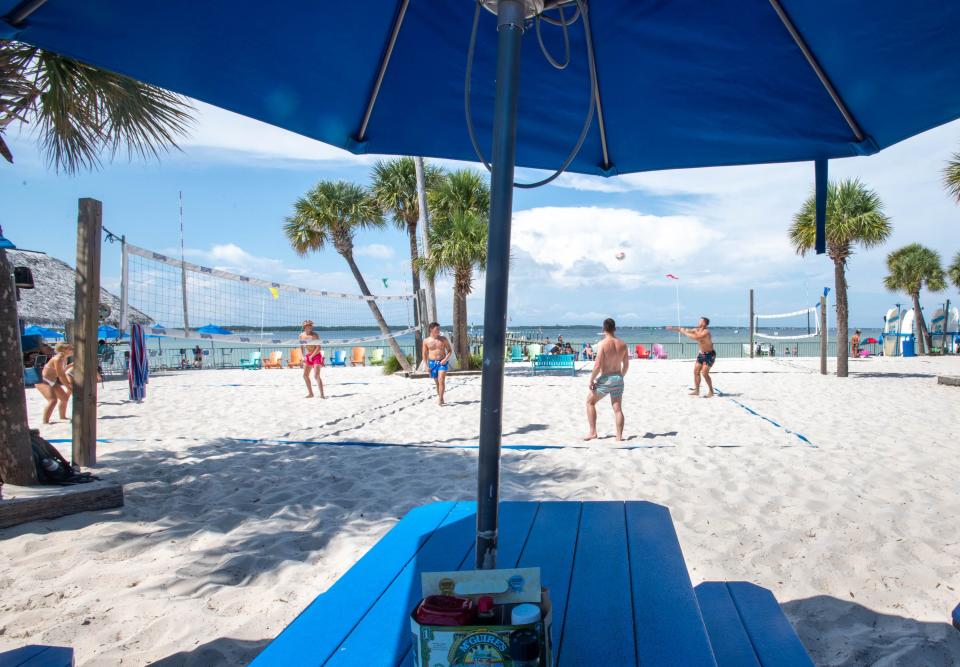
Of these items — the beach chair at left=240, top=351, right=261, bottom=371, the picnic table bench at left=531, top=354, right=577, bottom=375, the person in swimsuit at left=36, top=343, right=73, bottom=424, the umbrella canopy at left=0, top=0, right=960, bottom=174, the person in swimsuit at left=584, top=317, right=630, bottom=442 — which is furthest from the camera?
the beach chair at left=240, top=351, right=261, bottom=371

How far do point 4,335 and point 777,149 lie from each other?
4974 millimetres

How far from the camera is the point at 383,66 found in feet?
7.30

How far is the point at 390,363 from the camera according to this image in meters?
19.1

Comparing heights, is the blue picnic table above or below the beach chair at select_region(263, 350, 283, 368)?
above

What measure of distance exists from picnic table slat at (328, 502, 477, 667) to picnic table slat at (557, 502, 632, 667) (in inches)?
13.1

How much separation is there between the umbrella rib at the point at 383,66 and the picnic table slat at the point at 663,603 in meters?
1.85

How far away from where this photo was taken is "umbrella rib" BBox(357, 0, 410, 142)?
2.04 meters

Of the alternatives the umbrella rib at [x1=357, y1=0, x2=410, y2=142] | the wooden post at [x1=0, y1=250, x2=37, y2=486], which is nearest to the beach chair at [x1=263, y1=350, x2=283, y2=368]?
the wooden post at [x1=0, y1=250, x2=37, y2=486]

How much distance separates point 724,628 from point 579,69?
2103 millimetres

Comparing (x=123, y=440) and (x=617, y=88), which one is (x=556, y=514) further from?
(x=123, y=440)

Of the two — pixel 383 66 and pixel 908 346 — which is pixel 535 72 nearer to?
pixel 383 66

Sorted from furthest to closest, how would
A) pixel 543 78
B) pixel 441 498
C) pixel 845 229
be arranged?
pixel 845 229 < pixel 441 498 < pixel 543 78

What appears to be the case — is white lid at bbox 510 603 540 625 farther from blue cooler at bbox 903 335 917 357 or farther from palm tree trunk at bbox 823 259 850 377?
blue cooler at bbox 903 335 917 357

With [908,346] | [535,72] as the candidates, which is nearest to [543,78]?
[535,72]
